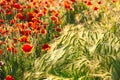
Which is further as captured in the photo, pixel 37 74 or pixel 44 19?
pixel 44 19

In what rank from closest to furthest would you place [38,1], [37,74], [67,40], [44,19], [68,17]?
1. [37,74]
2. [67,40]
3. [44,19]
4. [68,17]
5. [38,1]

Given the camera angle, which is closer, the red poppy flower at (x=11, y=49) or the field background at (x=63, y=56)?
the field background at (x=63, y=56)

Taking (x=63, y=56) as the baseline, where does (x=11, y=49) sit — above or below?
above

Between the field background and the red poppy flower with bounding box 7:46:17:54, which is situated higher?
the red poppy flower with bounding box 7:46:17:54

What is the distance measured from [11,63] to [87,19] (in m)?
2.22

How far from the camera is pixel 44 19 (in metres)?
5.51

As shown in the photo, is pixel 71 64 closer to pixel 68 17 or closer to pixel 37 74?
pixel 37 74

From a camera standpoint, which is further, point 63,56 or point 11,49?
point 11,49

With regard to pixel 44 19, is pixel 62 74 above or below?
below

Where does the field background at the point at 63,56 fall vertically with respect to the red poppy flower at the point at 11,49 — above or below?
below

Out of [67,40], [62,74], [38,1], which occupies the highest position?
[38,1]

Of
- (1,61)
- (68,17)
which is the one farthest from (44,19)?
(1,61)

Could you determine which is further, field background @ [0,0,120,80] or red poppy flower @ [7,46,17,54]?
red poppy flower @ [7,46,17,54]

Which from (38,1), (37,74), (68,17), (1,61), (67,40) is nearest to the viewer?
(37,74)
